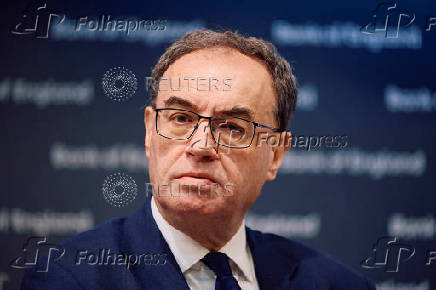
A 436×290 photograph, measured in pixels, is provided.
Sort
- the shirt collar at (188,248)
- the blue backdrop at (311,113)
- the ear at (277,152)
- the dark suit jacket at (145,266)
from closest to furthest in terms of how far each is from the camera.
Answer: the dark suit jacket at (145,266) < the shirt collar at (188,248) < the ear at (277,152) < the blue backdrop at (311,113)

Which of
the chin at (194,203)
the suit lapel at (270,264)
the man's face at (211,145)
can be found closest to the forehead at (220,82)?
the man's face at (211,145)

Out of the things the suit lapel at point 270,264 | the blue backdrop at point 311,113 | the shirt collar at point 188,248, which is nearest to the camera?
the shirt collar at point 188,248

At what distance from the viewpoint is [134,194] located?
7.30 ft

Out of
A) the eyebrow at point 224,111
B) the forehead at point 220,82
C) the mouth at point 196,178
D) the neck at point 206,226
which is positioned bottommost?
the neck at point 206,226

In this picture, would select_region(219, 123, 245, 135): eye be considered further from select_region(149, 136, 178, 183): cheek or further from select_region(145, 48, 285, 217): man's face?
select_region(149, 136, 178, 183): cheek

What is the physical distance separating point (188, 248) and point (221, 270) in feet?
0.46

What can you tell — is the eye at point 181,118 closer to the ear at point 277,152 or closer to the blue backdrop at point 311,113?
the ear at point 277,152

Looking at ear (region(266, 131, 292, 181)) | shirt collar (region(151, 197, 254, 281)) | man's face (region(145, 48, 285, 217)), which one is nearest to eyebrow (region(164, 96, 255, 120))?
man's face (region(145, 48, 285, 217))

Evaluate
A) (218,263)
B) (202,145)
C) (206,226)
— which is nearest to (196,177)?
(202,145)

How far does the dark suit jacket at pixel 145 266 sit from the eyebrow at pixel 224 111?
0.40 m

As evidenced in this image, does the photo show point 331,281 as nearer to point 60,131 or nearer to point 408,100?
point 408,100

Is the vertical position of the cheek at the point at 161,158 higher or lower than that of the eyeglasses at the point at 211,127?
lower

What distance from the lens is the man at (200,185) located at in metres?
1.64

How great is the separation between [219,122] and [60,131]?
889mm
